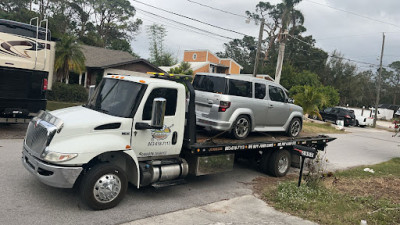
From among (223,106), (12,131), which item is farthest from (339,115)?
(12,131)

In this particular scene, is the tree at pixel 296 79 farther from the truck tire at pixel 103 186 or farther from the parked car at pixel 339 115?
the truck tire at pixel 103 186

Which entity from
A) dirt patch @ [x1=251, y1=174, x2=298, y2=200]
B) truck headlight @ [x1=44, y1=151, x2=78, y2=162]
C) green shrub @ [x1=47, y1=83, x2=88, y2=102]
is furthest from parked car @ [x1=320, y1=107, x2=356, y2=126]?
truck headlight @ [x1=44, y1=151, x2=78, y2=162]

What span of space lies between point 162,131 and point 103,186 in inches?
57.8

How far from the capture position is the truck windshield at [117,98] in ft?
19.1

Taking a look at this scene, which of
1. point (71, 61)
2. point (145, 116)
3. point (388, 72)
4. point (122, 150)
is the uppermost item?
point (388, 72)

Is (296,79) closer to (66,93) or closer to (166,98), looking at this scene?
(66,93)

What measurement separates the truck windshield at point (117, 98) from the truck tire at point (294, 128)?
5.25 meters

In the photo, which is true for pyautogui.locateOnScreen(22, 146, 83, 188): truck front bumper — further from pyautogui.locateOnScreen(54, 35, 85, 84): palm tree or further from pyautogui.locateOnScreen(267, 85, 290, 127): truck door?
pyautogui.locateOnScreen(54, 35, 85, 84): palm tree

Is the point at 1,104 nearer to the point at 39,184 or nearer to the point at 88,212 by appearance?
the point at 39,184

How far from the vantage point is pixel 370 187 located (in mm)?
8656

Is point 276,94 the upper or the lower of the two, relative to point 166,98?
upper

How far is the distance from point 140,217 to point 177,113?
2.04 meters

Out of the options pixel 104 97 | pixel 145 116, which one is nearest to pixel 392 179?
pixel 145 116

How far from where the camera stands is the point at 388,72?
311 ft
